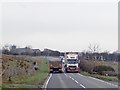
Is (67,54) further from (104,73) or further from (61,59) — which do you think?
(104,73)

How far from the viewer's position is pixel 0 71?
3506 cm

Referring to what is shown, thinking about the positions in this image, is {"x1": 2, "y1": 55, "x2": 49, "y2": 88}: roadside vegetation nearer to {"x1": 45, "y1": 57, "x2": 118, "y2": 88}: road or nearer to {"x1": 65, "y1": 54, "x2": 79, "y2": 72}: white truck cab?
{"x1": 45, "y1": 57, "x2": 118, "y2": 88}: road

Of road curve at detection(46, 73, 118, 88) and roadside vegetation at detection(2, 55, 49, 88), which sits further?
road curve at detection(46, 73, 118, 88)

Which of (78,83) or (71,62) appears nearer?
(78,83)

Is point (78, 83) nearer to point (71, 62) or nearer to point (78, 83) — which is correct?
point (78, 83)

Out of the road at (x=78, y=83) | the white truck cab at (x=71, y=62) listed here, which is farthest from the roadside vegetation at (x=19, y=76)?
the white truck cab at (x=71, y=62)

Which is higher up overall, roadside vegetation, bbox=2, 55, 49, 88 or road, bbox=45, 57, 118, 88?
roadside vegetation, bbox=2, 55, 49, 88

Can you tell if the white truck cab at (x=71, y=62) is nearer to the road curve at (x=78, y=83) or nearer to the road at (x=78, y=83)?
the road at (x=78, y=83)

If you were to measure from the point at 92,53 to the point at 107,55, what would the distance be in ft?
46.6

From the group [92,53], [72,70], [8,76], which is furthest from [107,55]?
[8,76]

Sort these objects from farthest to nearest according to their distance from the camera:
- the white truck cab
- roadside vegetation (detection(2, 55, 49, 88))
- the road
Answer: the white truck cab → the road → roadside vegetation (detection(2, 55, 49, 88))

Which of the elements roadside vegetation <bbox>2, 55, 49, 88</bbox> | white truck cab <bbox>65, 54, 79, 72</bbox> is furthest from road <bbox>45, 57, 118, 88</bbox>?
white truck cab <bbox>65, 54, 79, 72</bbox>

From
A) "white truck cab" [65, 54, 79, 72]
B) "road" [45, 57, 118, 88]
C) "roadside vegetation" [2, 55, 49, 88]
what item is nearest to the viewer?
"roadside vegetation" [2, 55, 49, 88]

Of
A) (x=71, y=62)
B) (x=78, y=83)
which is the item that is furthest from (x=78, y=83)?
(x=71, y=62)
